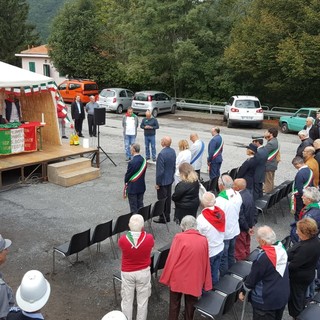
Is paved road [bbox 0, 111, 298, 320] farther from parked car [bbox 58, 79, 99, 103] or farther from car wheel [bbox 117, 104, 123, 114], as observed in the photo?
parked car [bbox 58, 79, 99, 103]

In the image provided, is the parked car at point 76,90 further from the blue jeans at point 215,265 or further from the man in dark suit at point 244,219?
the blue jeans at point 215,265

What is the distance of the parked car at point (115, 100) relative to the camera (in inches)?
1027

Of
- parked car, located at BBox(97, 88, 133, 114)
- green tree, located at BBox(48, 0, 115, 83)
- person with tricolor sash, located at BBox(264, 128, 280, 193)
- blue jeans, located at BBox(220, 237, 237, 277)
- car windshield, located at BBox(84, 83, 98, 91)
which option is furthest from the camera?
green tree, located at BBox(48, 0, 115, 83)

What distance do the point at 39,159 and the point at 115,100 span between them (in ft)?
48.5

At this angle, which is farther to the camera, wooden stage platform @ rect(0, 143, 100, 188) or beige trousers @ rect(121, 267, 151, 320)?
wooden stage platform @ rect(0, 143, 100, 188)

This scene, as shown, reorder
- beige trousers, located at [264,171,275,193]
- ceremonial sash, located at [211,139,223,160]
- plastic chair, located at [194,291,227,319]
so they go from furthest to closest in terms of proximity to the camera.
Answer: ceremonial sash, located at [211,139,223,160]
beige trousers, located at [264,171,275,193]
plastic chair, located at [194,291,227,319]

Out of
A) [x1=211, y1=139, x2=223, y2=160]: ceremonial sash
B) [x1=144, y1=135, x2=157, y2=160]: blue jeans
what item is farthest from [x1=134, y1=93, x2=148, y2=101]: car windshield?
[x1=211, y1=139, x2=223, y2=160]: ceremonial sash

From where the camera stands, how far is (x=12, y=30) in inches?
1751

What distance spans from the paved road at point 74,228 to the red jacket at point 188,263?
98 cm

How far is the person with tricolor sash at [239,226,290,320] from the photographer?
455cm

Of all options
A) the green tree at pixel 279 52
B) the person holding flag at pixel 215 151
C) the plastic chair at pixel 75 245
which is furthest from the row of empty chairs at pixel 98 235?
the green tree at pixel 279 52

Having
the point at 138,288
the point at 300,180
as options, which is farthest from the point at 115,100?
the point at 138,288

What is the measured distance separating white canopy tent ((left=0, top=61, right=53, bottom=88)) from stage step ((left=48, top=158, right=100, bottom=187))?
2.50 m

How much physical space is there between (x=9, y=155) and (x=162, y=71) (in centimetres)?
1928
